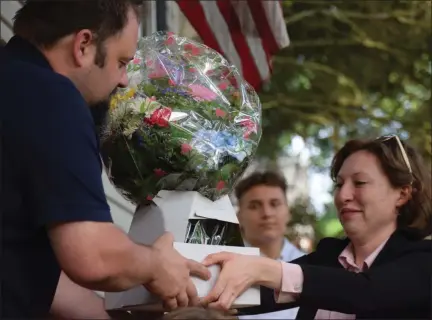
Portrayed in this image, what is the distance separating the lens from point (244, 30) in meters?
6.11

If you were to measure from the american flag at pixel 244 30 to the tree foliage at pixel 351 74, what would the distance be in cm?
351

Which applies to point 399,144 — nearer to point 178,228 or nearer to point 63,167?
point 178,228

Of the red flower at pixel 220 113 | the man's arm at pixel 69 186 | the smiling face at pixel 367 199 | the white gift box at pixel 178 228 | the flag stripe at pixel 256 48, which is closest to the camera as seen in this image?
the man's arm at pixel 69 186

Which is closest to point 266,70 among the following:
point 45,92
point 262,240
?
point 262,240

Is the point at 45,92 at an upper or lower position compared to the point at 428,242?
upper

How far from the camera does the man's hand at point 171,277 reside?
220cm

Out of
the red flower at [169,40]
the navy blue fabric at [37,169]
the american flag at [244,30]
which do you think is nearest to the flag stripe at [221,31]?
the american flag at [244,30]

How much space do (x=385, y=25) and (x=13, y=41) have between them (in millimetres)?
8491

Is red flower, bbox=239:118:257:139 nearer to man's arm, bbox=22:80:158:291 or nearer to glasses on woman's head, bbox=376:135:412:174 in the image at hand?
man's arm, bbox=22:80:158:291

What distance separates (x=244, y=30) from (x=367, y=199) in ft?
10.4

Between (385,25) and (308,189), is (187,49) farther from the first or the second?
(308,189)

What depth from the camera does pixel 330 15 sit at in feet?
34.0

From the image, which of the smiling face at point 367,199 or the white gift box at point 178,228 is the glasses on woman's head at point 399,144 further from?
the white gift box at point 178,228

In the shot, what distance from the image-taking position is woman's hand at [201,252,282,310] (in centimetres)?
240
